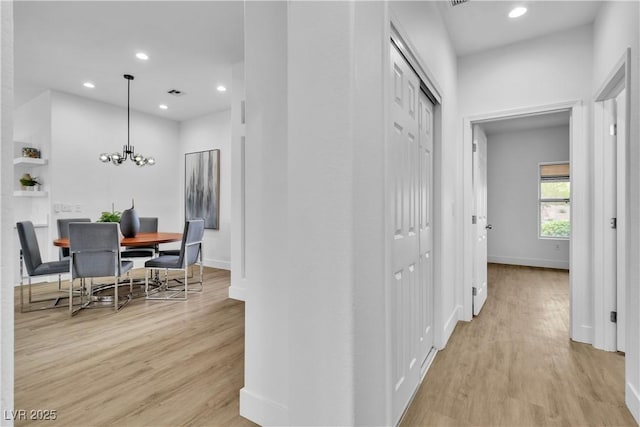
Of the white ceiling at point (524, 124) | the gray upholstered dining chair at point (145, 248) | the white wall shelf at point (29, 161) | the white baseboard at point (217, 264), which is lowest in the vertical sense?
the white baseboard at point (217, 264)

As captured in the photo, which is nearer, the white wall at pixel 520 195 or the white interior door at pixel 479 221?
the white interior door at pixel 479 221

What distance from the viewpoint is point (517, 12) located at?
2.55 metres

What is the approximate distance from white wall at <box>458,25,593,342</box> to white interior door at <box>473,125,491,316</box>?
0.16 metres

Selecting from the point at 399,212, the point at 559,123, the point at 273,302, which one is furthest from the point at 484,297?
the point at 559,123

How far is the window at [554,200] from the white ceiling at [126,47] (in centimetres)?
610

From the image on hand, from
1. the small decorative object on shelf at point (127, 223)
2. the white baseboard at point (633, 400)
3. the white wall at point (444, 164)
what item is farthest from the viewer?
the small decorative object on shelf at point (127, 223)

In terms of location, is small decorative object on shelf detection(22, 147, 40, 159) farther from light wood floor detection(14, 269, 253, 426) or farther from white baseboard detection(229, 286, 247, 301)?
white baseboard detection(229, 286, 247, 301)

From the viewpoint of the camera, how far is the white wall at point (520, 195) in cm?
595

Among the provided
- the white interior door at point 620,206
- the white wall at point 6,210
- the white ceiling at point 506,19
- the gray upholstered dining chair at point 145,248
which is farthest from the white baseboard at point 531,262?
the white wall at point 6,210

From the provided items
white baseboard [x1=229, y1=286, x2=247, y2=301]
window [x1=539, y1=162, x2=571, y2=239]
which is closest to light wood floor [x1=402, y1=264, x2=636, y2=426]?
white baseboard [x1=229, y1=286, x2=247, y2=301]

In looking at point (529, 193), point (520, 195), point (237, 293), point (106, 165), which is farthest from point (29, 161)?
point (529, 193)

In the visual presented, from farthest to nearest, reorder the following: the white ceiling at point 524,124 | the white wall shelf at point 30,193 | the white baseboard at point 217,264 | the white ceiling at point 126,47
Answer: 1. the white baseboard at point 217,264
2. the white ceiling at point 524,124
3. the white wall shelf at point 30,193
4. the white ceiling at point 126,47

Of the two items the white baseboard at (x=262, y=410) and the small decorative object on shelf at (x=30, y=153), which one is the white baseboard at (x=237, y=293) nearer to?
the white baseboard at (x=262, y=410)

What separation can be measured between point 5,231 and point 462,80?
12.2ft
